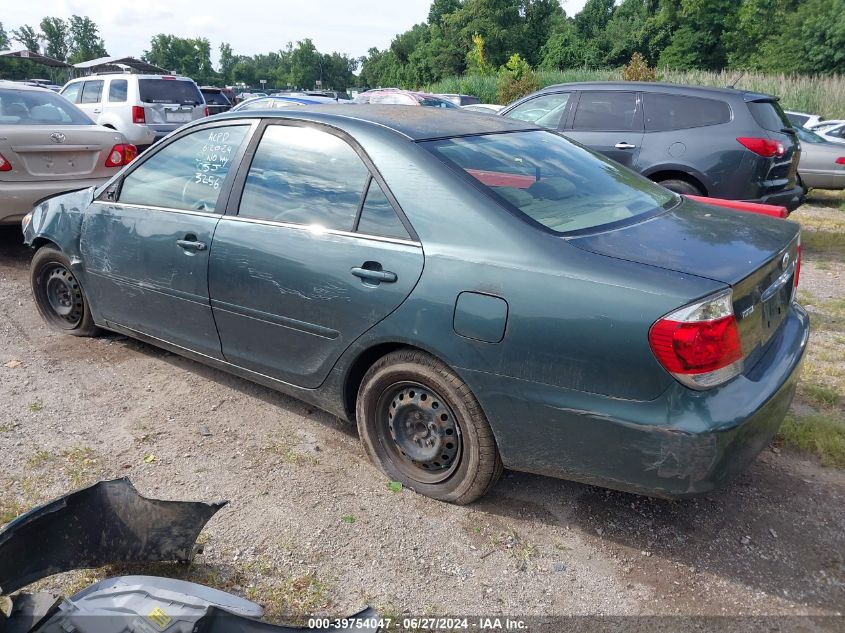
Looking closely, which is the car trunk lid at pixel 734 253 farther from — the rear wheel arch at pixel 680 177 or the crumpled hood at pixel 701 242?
the rear wheel arch at pixel 680 177

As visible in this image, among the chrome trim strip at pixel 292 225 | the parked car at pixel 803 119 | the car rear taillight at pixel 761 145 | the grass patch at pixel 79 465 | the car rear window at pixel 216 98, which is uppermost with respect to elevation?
the parked car at pixel 803 119

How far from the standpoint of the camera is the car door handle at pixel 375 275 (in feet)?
9.44

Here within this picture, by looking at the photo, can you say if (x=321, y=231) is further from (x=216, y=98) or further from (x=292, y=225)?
(x=216, y=98)

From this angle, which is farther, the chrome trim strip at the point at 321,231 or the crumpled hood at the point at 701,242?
the chrome trim strip at the point at 321,231

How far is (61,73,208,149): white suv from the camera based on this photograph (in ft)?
42.0

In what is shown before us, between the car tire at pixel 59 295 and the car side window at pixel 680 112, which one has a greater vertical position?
the car side window at pixel 680 112

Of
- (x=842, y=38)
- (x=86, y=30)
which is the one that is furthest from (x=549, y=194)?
(x=86, y=30)

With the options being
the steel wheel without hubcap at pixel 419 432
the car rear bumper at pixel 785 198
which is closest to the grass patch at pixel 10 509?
the steel wheel without hubcap at pixel 419 432

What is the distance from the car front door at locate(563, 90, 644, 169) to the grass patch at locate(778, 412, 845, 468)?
4.13 m

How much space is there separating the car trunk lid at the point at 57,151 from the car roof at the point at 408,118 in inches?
145

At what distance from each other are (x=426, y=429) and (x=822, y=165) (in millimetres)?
10882

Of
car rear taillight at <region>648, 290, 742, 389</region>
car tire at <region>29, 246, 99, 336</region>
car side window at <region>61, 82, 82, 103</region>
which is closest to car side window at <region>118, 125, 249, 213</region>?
car tire at <region>29, 246, 99, 336</region>

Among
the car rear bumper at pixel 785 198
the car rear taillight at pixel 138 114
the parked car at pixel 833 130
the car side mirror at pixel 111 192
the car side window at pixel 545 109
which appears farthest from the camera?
the parked car at pixel 833 130

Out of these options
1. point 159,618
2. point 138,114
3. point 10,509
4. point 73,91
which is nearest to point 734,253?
point 159,618
